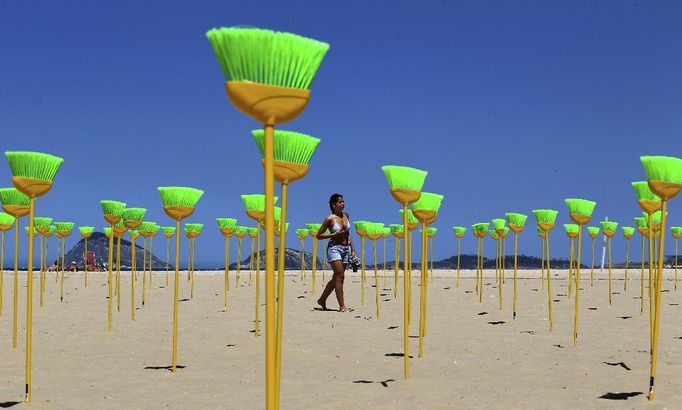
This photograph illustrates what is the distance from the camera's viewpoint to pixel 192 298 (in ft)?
62.0

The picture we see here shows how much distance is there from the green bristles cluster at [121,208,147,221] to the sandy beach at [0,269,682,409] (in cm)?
185

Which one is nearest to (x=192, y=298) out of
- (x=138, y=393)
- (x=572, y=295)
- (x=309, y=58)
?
(x=572, y=295)

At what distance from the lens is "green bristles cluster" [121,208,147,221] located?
13.0 metres

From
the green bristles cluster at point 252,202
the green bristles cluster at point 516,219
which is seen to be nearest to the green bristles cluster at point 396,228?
the green bristles cluster at point 516,219

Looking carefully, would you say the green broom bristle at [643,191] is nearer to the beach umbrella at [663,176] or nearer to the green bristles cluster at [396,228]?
the beach umbrella at [663,176]

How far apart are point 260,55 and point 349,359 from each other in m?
6.54

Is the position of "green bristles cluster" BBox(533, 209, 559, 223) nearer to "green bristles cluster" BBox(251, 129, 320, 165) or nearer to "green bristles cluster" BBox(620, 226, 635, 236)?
"green bristles cluster" BBox(251, 129, 320, 165)

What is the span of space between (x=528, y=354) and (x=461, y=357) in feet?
3.27

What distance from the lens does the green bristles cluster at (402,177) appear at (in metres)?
7.58

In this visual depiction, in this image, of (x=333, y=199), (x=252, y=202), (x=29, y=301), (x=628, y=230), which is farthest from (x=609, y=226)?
(x=29, y=301)

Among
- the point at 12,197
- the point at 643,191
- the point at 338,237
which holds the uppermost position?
the point at 643,191

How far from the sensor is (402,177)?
759cm

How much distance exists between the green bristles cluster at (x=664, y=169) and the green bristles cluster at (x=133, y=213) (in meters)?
8.79

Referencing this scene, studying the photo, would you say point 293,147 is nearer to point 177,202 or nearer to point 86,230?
point 177,202
